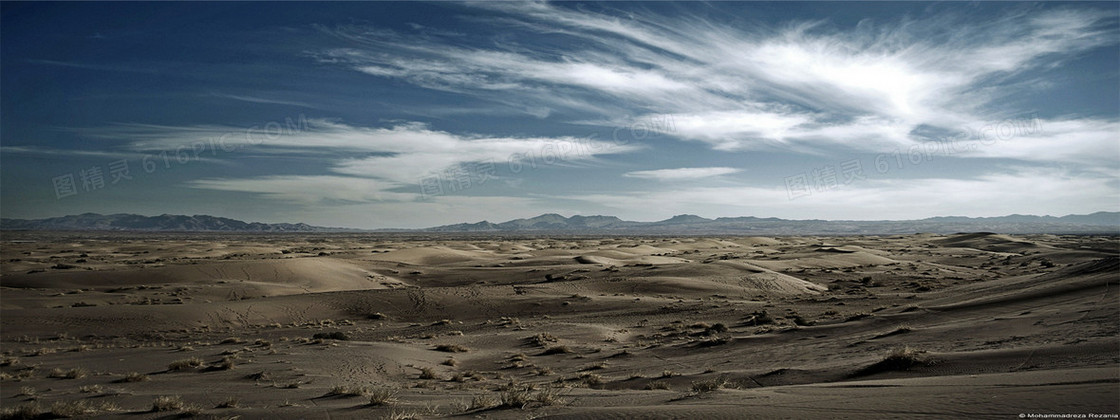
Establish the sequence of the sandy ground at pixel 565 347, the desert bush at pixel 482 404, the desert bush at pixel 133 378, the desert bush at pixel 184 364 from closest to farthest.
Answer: the sandy ground at pixel 565 347, the desert bush at pixel 482 404, the desert bush at pixel 133 378, the desert bush at pixel 184 364

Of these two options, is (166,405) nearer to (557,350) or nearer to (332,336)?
(557,350)

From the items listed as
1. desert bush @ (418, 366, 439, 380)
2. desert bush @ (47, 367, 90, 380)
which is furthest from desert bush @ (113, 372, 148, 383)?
desert bush @ (418, 366, 439, 380)

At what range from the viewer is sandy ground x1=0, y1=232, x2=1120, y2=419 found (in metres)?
8.73

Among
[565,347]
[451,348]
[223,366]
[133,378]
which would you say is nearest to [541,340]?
[565,347]

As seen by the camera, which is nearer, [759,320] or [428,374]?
[428,374]

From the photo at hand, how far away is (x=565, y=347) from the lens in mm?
19031

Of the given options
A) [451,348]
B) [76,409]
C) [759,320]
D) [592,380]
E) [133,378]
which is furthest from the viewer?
[759,320]

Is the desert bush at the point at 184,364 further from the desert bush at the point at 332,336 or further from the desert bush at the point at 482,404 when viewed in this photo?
the desert bush at the point at 482,404

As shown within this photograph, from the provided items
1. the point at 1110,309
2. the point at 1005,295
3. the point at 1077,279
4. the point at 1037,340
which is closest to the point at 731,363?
the point at 1037,340

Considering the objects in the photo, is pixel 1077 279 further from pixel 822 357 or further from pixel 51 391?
pixel 51 391

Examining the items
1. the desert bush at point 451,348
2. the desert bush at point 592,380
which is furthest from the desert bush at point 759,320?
the desert bush at point 451,348

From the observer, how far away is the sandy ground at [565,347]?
873cm

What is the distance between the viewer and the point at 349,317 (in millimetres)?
29562

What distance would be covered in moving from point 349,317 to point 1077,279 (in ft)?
102
